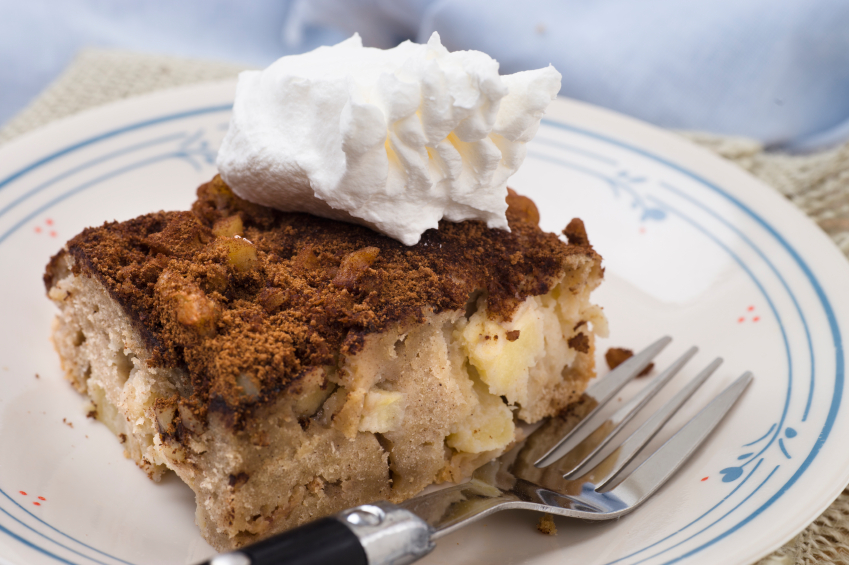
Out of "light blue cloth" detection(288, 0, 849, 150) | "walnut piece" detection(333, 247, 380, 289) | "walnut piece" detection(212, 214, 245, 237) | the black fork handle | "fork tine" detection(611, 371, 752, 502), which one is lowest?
the black fork handle

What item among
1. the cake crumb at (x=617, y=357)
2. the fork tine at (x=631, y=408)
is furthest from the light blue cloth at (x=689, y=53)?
the fork tine at (x=631, y=408)

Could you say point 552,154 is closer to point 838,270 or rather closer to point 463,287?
point 838,270

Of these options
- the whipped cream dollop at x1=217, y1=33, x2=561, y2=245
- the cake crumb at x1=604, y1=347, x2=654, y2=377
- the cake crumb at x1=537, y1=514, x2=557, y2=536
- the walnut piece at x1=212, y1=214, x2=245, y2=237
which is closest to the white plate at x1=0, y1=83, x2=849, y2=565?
the cake crumb at x1=537, y1=514, x2=557, y2=536

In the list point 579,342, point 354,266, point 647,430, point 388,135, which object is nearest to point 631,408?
point 647,430

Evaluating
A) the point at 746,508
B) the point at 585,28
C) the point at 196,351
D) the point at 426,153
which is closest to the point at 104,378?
the point at 196,351

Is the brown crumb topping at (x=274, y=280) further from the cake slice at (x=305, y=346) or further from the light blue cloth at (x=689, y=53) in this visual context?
the light blue cloth at (x=689, y=53)

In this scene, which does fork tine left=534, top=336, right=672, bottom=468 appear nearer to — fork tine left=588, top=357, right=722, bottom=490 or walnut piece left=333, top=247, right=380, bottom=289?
fork tine left=588, top=357, right=722, bottom=490
